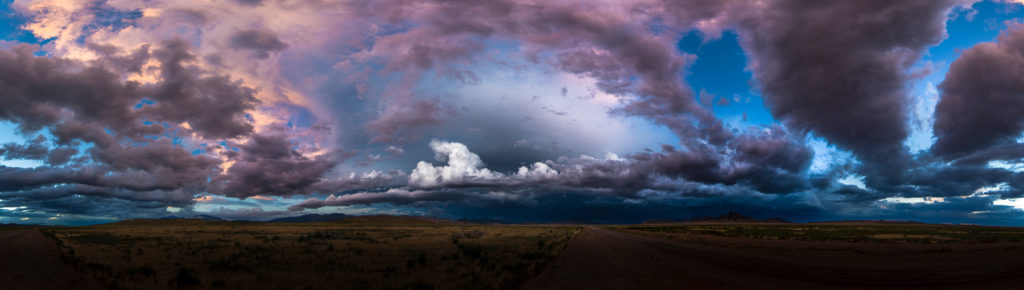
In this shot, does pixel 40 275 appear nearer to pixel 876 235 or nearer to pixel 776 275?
pixel 776 275

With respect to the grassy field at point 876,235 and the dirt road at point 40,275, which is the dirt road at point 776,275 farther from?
the grassy field at point 876,235

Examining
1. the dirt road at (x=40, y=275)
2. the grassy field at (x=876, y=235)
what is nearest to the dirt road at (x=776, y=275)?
the dirt road at (x=40, y=275)

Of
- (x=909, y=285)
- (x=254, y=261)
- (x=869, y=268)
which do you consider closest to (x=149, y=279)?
(x=254, y=261)

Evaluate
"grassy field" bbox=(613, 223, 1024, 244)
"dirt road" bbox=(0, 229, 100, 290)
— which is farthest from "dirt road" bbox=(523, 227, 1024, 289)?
"grassy field" bbox=(613, 223, 1024, 244)

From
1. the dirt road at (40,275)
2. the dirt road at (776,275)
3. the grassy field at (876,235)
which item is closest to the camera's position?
the dirt road at (40,275)

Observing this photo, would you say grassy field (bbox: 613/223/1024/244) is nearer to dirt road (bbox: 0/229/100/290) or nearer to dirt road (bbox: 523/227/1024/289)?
dirt road (bbox: 523/227/1024/289)

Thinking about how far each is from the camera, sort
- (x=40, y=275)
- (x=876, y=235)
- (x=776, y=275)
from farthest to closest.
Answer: (x=876, y=235)
(x=776, y=275)
(x=40, y=275)

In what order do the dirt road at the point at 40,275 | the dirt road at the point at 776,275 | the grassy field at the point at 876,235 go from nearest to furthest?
the dirt road at the point at 40,275 < the dirt road at the point at 776,275 < the grassy field at the point at 876,235

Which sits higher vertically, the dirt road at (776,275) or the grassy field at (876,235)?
the dirt road at (776,275)

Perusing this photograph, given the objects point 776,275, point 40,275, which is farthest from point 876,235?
point 40,275

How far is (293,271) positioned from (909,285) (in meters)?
26.7

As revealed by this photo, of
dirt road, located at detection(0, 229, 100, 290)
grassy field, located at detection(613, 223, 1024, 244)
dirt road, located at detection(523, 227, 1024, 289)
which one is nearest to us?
dirt road, located at detection(0, 229, 100, 290)

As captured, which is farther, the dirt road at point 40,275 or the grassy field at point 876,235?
the grassy field at point 876,235

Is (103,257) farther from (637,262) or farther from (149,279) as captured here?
(637,262)
